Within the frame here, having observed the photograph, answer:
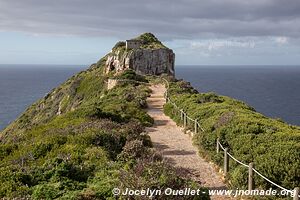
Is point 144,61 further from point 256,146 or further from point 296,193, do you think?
point 296,193

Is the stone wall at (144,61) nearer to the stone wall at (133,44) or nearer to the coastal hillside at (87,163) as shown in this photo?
the stone wall at (133,44)

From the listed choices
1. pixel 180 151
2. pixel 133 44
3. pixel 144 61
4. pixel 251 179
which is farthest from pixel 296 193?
pixel 133 44

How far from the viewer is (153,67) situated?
212 ft

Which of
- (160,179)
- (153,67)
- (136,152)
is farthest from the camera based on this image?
(153,67)

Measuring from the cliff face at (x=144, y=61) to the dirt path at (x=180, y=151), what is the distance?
34.2 m

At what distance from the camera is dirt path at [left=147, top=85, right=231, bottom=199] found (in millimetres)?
12984

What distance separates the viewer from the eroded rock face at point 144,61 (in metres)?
62.7

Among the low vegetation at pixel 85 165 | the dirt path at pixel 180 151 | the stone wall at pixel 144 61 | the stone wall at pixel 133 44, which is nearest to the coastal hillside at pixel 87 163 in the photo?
the low vegetation at pixel 85 165

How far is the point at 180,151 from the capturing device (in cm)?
1706

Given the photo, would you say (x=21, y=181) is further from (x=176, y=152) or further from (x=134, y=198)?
(x=176, y=152)

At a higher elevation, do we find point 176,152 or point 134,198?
point 134,198

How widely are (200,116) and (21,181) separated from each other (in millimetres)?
12701

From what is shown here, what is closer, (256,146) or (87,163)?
(87,163)

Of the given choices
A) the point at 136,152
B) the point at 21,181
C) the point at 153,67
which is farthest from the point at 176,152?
the point at 153,67
